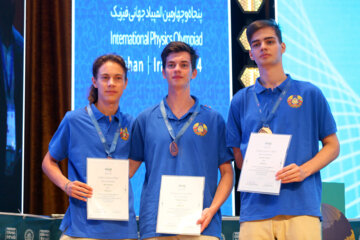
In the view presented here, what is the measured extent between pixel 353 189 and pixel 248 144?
2.59 metres

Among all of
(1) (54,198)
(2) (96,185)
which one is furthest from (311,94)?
(1) (54,198)

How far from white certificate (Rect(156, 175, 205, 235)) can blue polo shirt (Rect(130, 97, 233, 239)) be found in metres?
0.05

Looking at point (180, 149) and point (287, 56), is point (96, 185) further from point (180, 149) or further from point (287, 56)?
point (287, 56)

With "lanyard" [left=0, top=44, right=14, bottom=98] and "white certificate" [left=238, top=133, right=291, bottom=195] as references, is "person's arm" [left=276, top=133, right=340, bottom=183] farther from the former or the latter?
"lanyard" [left=0, top=44, right=14, bottom=98]

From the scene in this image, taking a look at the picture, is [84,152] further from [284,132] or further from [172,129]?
[284,132]

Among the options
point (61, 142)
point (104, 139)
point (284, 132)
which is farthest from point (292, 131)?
point (61, 142)

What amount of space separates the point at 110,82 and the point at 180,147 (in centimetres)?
59

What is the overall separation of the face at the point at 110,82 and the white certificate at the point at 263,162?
87cm

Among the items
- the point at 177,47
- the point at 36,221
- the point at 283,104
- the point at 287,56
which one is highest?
the point at 287,56

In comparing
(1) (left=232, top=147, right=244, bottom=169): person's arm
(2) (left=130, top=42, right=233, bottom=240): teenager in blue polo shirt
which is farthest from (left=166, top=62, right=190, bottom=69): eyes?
(1) (left=232, top=147, right=244, bottom=169): person's arm

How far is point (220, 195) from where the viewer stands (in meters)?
2.64

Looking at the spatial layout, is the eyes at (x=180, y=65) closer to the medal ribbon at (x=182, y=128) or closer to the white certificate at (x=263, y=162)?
the medal ribbon at (x=182, y=128)

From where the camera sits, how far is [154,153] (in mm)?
2670

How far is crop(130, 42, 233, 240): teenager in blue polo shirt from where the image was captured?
2600mm
